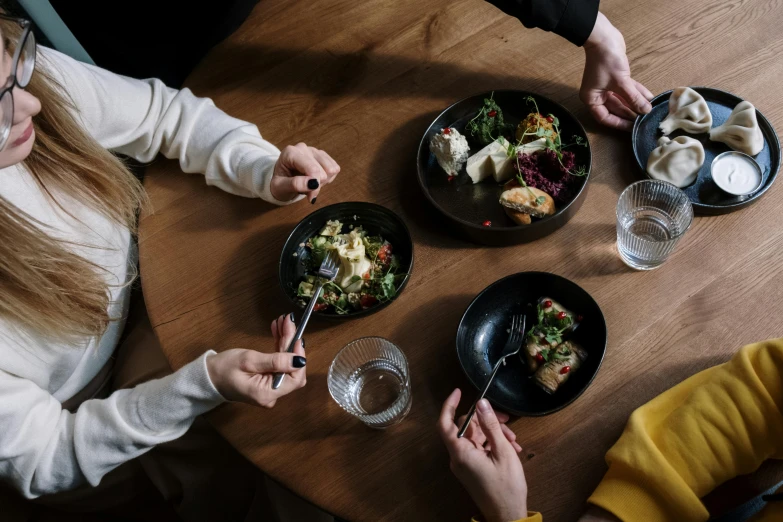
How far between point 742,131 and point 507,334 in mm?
658

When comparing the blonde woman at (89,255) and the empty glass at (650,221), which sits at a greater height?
the blonde woman at (89,255)

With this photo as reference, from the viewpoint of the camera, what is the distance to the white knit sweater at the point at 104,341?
1.17 meters

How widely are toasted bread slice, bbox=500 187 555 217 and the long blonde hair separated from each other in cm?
87

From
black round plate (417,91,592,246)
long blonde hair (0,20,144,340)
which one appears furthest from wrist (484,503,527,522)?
long blonde hair (0,20,144,340)

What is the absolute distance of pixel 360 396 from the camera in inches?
47.1

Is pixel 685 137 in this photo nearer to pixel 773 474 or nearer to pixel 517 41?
pixel 517 41

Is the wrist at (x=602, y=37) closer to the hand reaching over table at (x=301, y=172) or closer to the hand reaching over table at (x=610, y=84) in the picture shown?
the hand reaching over table at (x=610, y=84)

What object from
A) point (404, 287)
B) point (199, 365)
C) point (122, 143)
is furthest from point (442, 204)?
point (122, 143)

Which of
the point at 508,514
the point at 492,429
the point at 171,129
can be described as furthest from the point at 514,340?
the point at 171,129

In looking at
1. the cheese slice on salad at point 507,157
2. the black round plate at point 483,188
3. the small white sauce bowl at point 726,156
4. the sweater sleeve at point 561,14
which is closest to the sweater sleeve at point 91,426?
the black round plate at point 483,188

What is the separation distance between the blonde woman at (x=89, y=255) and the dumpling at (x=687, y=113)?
758 mm

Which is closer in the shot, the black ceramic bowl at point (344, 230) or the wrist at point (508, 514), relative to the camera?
the wrist at point (508, 514)

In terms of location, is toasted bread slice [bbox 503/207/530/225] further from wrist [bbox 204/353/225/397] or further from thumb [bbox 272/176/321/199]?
wrist [bbox 204/353/225/397]

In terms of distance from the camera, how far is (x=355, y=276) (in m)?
1.26
